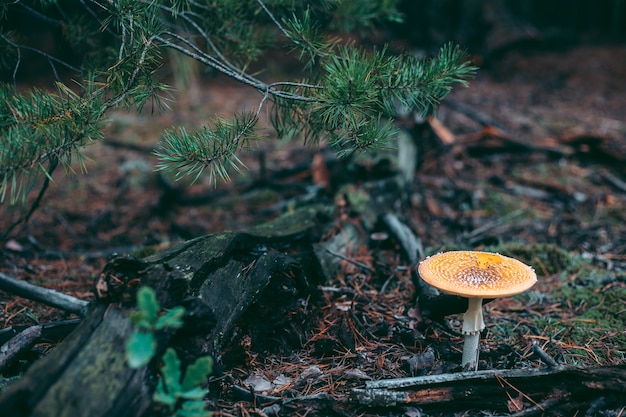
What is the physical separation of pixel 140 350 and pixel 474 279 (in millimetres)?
1411

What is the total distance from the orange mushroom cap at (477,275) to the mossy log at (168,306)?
872mm

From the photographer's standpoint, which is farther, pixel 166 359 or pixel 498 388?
pixel 498 388

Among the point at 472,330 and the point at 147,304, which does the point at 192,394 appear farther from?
the point at 472,330

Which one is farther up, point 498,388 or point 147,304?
point 147,304

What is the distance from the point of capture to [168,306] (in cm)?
205

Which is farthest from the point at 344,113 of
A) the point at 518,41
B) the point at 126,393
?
the point at 518,41

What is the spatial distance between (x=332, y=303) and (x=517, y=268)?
3.80 ft

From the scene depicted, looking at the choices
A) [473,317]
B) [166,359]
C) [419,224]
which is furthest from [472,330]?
[419,224]

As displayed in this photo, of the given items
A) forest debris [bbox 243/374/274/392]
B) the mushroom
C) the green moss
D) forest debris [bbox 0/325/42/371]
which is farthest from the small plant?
the green moss

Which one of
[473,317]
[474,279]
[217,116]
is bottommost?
[473,317]

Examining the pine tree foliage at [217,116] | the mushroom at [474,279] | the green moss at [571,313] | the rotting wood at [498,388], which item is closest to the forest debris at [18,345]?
the pine tree foliage at [217,116]

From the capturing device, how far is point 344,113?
2227mm

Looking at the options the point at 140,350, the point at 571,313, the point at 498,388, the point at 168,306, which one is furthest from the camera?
the point at 571,313

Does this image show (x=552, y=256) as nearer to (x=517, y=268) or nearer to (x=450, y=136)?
(x=517, y=268)
